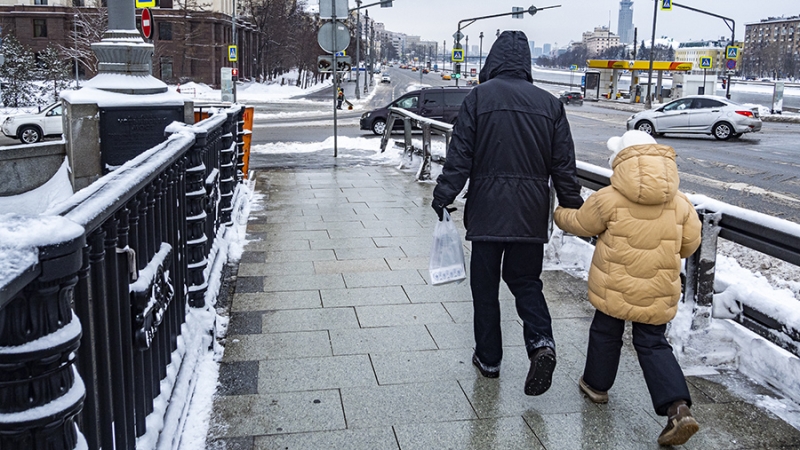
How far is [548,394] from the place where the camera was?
13.8 ft

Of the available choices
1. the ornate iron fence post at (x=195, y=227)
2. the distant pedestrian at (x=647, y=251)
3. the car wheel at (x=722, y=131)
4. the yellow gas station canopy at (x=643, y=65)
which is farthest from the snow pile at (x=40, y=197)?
the yellow gas station canopy at (x=643, y=65)

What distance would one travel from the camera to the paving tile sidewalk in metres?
3.70

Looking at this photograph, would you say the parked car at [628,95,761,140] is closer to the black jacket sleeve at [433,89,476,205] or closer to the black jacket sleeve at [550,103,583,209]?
the black jacket sleeve at [550,103,583,209]

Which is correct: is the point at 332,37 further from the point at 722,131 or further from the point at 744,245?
the point at 722,131

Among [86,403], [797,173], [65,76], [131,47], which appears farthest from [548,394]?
[65,76]

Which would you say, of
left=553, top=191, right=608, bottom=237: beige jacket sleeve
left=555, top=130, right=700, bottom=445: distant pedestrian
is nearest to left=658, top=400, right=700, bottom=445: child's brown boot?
left=555, top=130, right=700, bottom=445: distant pedestrian

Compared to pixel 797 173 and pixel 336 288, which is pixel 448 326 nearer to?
pixel 336 288

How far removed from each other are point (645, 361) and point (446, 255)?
125cm

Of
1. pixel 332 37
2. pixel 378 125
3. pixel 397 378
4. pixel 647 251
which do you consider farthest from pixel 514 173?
pixel 378 125

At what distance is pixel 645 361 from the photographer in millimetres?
3793

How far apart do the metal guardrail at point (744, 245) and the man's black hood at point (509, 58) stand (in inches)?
58.5

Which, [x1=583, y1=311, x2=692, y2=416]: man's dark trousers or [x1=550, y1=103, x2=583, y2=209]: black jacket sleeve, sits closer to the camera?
[x1=583, y1=311, x2=692, y2=416]: man's dark trousers

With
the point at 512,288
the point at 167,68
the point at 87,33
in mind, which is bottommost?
the point at 512,288

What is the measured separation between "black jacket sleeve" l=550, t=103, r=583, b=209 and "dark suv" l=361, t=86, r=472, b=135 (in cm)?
2158
